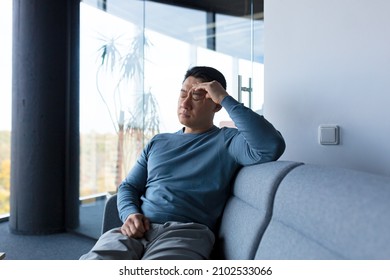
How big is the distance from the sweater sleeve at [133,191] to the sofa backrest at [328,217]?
0.59 meters

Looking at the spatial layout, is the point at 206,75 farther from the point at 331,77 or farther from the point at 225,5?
the point at 225,5

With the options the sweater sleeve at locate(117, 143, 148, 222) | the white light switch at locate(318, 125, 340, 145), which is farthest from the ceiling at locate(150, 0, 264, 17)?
the sweater sleeve at locate(117, 143, 148, 222)

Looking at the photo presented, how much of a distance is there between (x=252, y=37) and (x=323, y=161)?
107 centimetres

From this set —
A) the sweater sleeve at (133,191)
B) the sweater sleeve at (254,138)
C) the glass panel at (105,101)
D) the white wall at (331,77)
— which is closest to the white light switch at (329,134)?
the white wall at (331,77)

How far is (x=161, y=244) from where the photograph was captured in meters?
1.31

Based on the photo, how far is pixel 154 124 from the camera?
282 centimetres

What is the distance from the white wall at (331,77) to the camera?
1.38 meters

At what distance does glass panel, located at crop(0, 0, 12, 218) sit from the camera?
318cm

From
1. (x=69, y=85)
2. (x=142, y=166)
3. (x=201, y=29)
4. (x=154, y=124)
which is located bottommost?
(x=142, y=166)

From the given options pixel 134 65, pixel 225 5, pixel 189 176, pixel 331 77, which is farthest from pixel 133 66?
pixel 331 77

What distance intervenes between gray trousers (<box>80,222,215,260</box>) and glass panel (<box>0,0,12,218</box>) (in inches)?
90.6

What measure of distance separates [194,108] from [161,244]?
Answer: 0.60m

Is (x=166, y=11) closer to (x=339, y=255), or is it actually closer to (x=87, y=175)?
(x=87, y=175)
